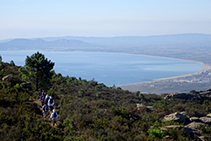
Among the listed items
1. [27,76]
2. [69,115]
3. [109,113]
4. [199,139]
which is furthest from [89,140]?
[27,76]

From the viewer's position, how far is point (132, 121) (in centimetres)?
1405

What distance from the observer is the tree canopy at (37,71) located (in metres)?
22.3

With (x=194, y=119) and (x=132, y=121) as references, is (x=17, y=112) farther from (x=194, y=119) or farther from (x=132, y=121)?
(x=194, y=119)

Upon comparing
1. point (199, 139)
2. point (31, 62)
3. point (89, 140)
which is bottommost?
point (199, 139)

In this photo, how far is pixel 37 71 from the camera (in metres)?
22.4

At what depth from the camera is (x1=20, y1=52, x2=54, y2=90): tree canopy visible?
73.1 feet

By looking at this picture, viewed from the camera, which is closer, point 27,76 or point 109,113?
point 109,113

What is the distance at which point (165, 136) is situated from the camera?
11.5 meters

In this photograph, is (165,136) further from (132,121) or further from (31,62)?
(31,62)

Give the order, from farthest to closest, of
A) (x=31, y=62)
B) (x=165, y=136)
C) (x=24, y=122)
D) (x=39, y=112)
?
(x=31, y=62) → (x=39, y=112) → (x=165, y=136) → (x=24, y=122)

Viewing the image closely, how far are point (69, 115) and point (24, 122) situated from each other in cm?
328

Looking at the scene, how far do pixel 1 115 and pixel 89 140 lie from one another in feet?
14.1

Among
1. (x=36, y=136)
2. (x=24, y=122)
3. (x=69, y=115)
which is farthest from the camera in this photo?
(x=69, y=115)

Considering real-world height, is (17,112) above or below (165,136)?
above
